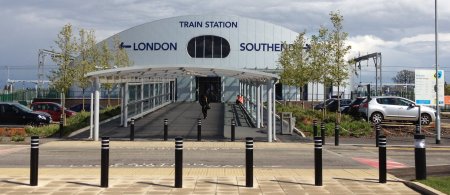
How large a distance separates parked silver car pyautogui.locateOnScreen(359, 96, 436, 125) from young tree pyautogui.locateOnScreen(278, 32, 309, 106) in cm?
799

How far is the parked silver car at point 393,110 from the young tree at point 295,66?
7992 mm

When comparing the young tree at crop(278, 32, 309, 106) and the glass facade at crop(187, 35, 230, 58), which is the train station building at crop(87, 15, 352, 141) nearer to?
the glass facade at crop(187, 35, 230, 58)

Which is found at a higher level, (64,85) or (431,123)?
(64,85)

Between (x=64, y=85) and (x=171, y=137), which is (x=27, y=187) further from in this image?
(x=64, y=85)

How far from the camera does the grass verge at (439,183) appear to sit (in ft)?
31.9

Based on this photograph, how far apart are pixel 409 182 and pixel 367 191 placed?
1.22 metres

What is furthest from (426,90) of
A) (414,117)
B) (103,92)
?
(103,92)

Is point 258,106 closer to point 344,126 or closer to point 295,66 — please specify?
point 344,126

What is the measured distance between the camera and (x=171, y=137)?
76.5 feet

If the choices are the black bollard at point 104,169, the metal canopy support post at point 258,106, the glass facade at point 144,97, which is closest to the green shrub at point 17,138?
the glass facade at point 144,97

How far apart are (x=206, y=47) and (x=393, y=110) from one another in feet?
107

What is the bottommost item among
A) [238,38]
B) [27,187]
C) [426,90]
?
[27,187]

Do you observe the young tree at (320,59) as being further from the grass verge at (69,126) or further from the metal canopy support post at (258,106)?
the grass verge at (69,126)

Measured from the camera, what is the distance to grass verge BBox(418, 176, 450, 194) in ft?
31.9
